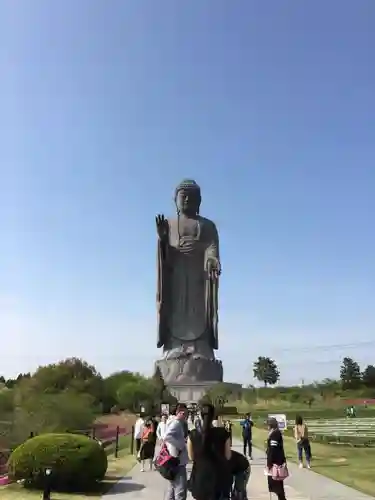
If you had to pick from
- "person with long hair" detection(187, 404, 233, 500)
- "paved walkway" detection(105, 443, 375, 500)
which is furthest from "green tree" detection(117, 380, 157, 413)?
"person with long hair" detection(187, 404, 233, 500)

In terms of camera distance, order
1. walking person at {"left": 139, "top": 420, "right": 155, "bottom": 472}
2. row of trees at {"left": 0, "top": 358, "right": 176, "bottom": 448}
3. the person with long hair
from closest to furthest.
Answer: the person with long hair → walking person at {"left": 139, "top": 420, "right": 155, "bottom": 472} → row of trees at {"left": 0, "top": 358, "right": 176, "bottom": 448}

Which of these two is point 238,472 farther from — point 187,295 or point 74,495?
point 187,295

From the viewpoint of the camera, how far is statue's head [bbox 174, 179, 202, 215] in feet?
167

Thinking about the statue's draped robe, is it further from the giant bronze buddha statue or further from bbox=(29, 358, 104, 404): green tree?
bbox=(29, 358, 104, 404): green tree

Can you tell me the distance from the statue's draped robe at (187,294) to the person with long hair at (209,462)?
43.2 m

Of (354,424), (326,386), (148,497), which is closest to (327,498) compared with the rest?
(148,497)

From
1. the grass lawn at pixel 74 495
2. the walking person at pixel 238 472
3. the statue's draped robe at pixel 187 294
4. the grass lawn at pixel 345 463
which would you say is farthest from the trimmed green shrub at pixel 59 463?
the statue's draped robe at pixel 187 294

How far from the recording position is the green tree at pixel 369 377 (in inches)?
3378

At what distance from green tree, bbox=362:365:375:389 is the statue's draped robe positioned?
137 feet

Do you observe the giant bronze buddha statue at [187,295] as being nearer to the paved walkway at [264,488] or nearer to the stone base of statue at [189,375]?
the stone base of statue at [189,375]

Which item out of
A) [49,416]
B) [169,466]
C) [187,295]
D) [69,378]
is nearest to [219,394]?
[187,295]

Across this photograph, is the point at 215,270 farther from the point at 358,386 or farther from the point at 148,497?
the point at 358,386

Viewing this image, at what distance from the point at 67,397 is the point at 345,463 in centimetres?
1550

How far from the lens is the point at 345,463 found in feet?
51.8
